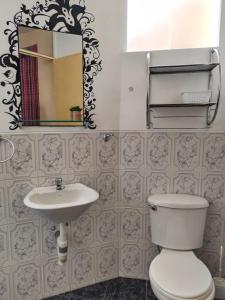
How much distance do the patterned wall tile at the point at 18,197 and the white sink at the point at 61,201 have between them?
6 centimetres

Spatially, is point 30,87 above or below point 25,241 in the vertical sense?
above

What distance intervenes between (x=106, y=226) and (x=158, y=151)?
707 mm

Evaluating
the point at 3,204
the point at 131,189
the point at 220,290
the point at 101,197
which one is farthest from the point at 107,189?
the point at 220,290

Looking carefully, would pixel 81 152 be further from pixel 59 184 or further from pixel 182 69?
pixel 182 69

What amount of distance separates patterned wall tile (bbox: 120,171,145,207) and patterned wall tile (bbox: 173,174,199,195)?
9.9 inches

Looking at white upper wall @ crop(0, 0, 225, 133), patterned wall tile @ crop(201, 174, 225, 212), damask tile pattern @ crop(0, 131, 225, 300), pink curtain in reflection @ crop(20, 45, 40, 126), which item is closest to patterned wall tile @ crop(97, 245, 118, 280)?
damask tile pattern @ crop(0, 131, 225, 300)

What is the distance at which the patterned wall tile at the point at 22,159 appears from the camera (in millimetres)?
1429

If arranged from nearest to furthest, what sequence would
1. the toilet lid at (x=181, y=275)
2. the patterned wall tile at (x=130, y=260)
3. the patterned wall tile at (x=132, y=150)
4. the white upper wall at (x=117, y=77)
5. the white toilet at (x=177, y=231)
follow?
the toilet lid at (x=181, y=275) < the white toilet at (x=177, y=231) < the white upper wall at (x=117, y=77) < the patterned wall tile at (x=132, y=150) < the patterned wall tile at (x=130, y=260)

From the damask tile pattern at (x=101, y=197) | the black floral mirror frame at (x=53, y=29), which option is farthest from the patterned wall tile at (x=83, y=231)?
the black floral mirror frame at (x=53, y=29)

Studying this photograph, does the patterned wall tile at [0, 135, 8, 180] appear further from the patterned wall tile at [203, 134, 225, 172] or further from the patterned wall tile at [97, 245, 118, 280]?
the patterned wall tile at [203, 134, 225, 172]

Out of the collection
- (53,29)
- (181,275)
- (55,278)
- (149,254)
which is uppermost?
(53,29)

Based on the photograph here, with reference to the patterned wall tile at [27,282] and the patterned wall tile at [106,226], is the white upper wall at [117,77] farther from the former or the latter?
the patterned wall tile at [27,282]

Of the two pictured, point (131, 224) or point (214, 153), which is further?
point (131, 224)

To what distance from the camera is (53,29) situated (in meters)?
1.46
